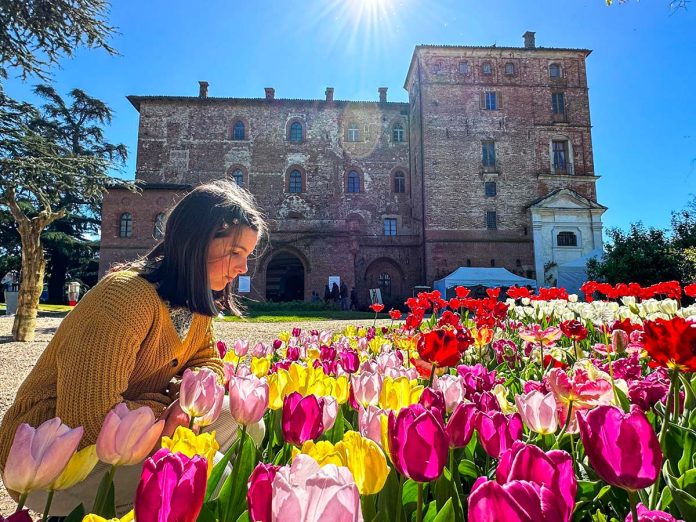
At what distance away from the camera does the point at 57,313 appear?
58.7 ft

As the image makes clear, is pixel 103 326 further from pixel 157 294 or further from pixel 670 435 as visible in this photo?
pixel 670 435

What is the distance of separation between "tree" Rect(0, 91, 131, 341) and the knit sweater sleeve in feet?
28.1

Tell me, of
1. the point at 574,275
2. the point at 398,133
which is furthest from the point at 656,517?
the point at 398,133

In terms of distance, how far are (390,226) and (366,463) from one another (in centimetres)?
2699

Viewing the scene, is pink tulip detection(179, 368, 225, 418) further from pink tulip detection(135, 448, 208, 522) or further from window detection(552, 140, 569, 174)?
window detection(552, 140, 569, 174)

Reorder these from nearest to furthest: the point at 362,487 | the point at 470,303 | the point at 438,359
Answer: the point at 362,487, the point at 438,359, the point at 470,303

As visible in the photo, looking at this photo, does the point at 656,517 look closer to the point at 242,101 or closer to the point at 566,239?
the point at 566,239

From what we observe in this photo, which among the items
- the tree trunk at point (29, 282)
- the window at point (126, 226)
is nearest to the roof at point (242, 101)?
the window at point (126, 226)

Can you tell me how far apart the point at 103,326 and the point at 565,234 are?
27.2 meters

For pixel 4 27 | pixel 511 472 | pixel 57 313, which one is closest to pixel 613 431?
pixel 511 472

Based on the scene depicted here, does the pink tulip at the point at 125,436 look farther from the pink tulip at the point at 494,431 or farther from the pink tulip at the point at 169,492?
the pink tulip at the point at 494,431

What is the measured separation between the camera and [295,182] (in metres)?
27.8

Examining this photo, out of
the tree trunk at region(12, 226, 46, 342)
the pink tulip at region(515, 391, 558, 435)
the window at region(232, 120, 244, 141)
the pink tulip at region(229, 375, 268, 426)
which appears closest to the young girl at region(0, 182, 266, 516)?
the pink tulip at region(229, 375, 268, 426)

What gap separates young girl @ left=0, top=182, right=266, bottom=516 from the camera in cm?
162
